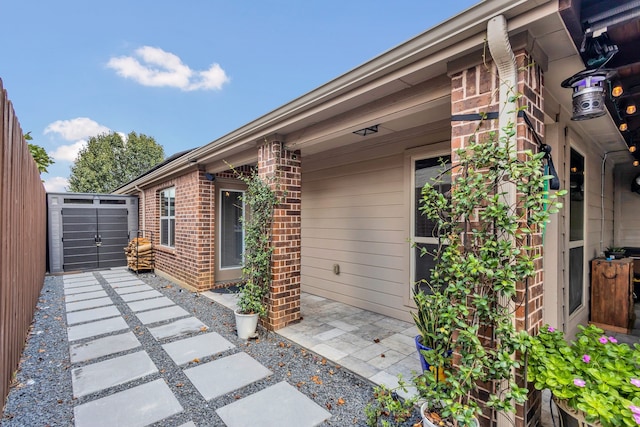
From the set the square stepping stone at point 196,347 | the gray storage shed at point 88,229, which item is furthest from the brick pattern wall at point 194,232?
the gray storage shed at point 88,229

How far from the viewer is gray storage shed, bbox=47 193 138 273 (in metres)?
8.39

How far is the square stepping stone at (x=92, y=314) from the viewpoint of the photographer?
4180 millimetres

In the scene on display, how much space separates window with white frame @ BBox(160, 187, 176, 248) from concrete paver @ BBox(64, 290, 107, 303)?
1.72 meters

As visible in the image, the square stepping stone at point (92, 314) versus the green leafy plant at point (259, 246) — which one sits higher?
the green leafy plant at point (259, 246)

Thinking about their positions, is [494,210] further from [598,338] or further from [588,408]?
[598,338]

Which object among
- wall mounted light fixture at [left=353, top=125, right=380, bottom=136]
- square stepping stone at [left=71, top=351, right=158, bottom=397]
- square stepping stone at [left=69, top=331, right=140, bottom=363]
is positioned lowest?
square stepping stone at [left=69, top=331, right=140, bottom=363]

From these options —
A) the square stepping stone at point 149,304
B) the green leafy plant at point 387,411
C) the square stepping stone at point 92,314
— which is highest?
the green leafy plant at point 387,411

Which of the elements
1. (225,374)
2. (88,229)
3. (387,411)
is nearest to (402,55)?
(387,411)

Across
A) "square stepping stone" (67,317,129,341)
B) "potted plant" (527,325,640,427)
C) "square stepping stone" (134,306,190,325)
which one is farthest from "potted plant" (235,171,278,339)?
"potted plant" (527,325,640,427)

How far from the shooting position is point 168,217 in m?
7.34

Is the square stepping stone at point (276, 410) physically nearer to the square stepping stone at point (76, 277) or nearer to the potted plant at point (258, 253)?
the potted plant at point (258, 253)

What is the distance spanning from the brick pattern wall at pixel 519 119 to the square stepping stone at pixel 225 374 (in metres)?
1.82

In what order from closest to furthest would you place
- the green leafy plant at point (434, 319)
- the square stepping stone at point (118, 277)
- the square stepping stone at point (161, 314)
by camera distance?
the green leafy plant at point (434, 319)
the square stepping stone at point (161, 314)
the square stepping stone at point (118, 277)

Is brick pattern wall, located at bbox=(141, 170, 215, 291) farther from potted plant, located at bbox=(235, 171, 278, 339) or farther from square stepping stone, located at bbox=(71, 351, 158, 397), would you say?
square stepping stone, located at bbox=(71, 351, 158, 397)
